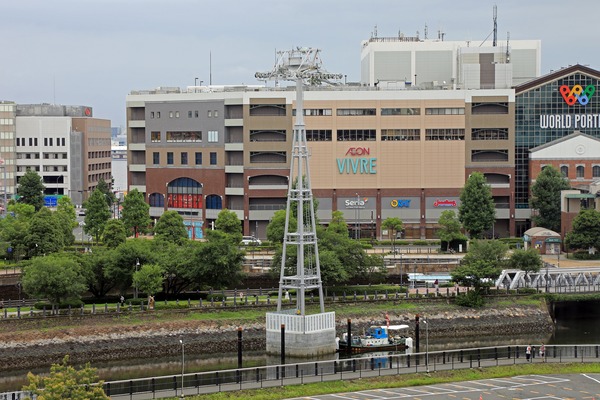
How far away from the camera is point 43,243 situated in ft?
407

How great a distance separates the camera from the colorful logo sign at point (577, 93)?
164250mm

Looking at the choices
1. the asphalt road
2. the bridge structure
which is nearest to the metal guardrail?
the asphalt road

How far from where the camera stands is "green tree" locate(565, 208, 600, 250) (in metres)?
136

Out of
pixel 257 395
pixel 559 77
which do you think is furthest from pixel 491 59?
pixel 257 395

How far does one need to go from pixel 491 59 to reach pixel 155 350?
90863 mm

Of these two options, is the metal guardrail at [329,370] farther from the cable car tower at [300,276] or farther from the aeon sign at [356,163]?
the aeon sign at [356,163]

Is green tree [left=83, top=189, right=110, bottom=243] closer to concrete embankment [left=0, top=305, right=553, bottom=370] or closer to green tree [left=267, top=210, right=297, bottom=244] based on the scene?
green tree [left=267, top=210, right=297, bottom=244]

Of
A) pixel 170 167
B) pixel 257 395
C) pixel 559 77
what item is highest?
pixel 559 77

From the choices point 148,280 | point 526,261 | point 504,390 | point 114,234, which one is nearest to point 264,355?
point 148,280

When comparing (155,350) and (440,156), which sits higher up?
(440,156)

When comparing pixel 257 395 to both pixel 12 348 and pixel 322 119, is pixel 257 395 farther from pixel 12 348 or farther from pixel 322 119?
pixel 322 119

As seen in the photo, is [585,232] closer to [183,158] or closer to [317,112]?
[317,112]

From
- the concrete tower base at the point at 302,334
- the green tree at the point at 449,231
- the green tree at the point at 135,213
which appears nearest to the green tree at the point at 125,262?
the concrete tower base at the point at 302,334

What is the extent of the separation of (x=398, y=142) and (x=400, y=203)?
8.37 metres
